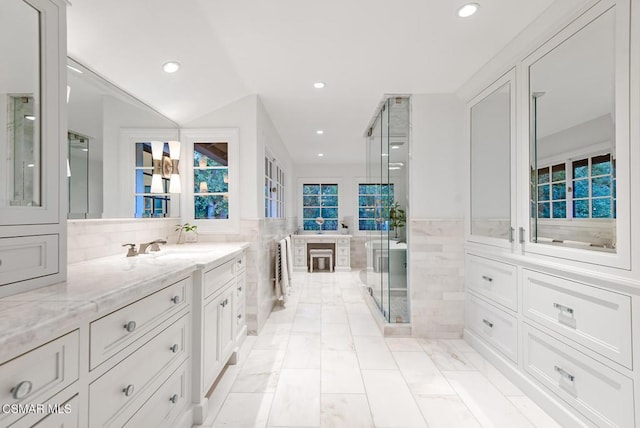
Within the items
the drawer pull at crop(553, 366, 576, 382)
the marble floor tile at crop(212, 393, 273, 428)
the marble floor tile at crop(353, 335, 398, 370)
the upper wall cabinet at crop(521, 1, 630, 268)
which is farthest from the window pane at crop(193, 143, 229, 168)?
the drawer pull at crop(553, 366, 576, 382)

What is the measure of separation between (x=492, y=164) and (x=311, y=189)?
489 centimetres

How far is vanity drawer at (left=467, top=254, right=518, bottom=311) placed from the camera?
7.29ft

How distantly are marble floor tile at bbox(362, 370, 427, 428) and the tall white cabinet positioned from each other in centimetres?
82

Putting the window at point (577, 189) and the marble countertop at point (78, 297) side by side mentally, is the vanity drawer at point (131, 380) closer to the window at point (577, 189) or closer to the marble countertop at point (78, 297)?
the marble countertop at point (78, 297)

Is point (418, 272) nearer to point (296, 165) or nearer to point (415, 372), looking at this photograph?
point (415, 372)

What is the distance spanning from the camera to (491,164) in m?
2.54

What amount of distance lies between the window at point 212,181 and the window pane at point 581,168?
9.00 feet

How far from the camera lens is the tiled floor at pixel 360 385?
5.75ft

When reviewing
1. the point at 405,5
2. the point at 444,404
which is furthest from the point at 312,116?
the point at 444,404

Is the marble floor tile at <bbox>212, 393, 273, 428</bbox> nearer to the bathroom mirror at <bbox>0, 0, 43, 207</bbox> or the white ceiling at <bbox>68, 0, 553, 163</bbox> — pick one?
the bathroom mirror at <bbox>0, 0, 43, 207</bbox>

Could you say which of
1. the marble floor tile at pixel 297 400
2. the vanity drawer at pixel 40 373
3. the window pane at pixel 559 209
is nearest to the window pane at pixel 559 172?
the window pane at pixel 559 209

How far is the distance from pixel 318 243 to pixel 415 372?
428cm

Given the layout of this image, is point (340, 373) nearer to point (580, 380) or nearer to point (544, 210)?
point (580, 380)

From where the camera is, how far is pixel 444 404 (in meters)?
1.89
